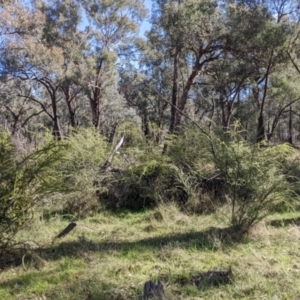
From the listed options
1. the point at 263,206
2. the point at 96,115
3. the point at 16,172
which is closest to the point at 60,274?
the point at 16,172

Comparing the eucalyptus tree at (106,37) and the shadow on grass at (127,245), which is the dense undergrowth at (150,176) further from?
the eucalyptus tree at (106,37)

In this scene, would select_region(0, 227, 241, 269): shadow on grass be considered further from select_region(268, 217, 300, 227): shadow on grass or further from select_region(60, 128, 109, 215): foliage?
select_region(60, 128, 109, 215): foliage

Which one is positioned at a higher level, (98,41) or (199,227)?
(98,41)

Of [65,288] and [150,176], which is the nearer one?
[65,288]

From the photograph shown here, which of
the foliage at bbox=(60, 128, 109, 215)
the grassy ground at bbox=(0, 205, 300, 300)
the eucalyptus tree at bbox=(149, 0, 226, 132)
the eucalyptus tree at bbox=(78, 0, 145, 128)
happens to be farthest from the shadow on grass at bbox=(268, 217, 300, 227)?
the eucalyptus tree at bbox=(78, 0, 145, 128)

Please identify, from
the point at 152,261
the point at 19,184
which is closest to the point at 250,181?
the point at 152,261

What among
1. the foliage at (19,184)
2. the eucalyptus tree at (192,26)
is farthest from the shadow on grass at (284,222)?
the eucalyptus tree at (192,26)

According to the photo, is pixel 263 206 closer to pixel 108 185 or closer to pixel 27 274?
pixel 27 274

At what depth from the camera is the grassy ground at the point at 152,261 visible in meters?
3.71

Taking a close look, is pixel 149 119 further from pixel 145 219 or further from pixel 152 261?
pixel 152 261

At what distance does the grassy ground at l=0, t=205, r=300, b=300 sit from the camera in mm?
3709

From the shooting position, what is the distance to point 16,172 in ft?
14.6

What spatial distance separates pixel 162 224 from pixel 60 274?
9.15 feet

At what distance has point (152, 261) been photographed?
467 cm
